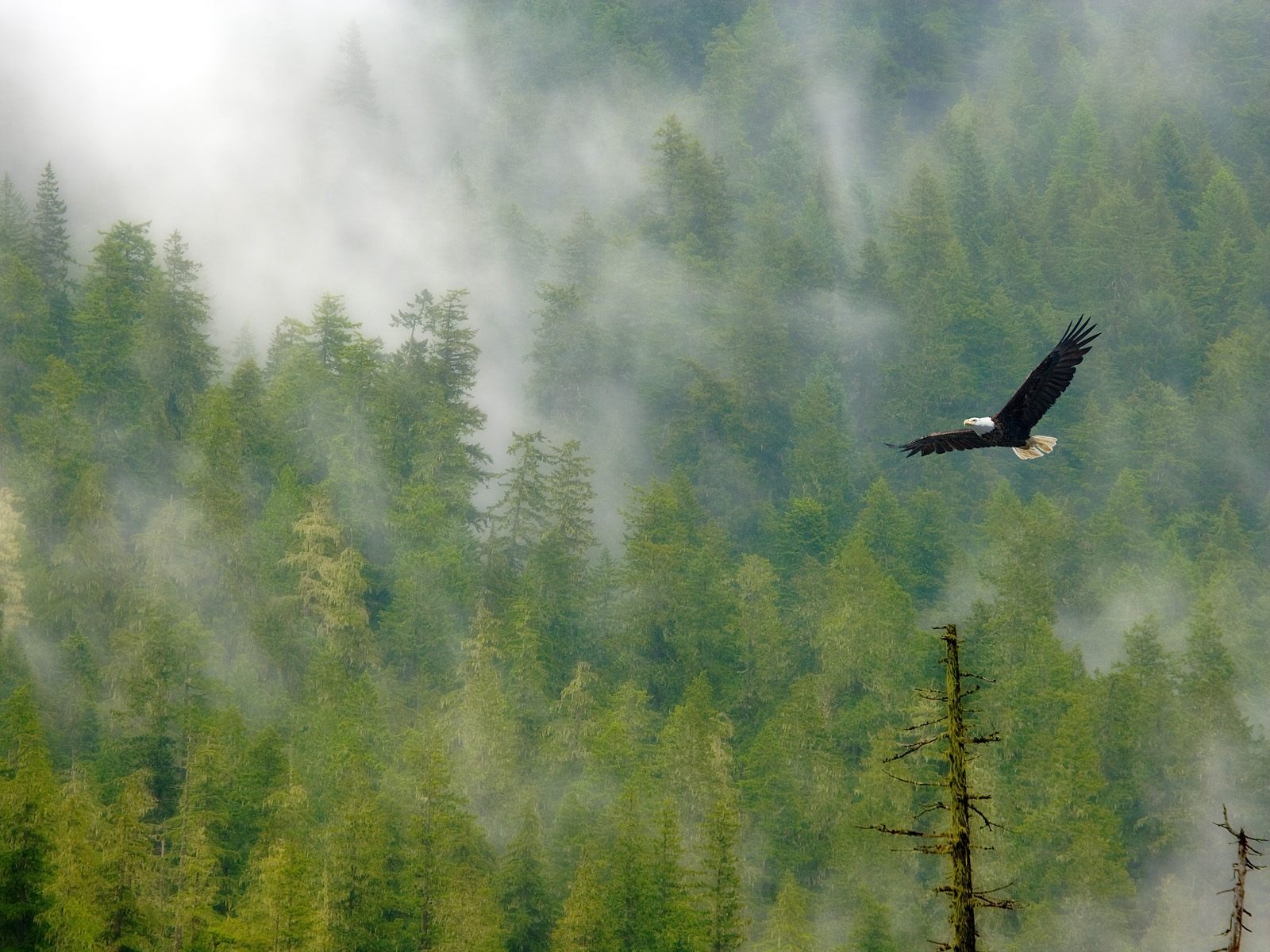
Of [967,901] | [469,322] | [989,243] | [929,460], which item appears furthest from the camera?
[989,243]

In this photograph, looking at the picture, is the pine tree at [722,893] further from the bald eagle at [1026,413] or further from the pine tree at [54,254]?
the pine tree at [54,254]

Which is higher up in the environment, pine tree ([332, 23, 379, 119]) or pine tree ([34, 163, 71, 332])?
pine tree ([332, 23, 379, 119])

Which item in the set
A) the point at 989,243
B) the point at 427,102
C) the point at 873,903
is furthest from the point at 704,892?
the point at 427,102

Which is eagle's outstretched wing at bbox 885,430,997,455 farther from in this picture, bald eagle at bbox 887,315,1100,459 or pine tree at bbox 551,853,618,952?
pine tree at bbox 551,853,618,952

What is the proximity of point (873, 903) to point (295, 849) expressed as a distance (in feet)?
60.5

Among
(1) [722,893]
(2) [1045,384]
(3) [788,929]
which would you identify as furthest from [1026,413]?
(1) [722,893]

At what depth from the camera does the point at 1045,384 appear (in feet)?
93.8

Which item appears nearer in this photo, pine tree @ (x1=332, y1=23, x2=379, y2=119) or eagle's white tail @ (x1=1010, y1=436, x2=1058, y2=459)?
eagle's white tail @ (x1=1010, y1=436, x2=1058, y2=459)

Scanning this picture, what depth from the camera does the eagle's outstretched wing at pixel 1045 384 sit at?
91.1 feet

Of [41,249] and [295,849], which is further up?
[41,249]

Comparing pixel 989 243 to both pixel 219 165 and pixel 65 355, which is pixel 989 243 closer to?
pixel 219 165

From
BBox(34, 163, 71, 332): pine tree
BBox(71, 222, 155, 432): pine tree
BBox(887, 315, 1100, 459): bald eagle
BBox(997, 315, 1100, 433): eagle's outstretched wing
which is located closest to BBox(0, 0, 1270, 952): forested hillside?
BBox(71, 222, 155, 432): pine tree

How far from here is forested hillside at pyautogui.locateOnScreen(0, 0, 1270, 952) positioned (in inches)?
2475

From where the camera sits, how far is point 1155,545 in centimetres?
9581
